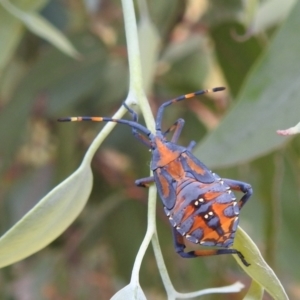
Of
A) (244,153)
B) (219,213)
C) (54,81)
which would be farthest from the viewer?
(54,81)

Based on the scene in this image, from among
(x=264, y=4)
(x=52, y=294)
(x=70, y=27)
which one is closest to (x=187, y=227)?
(x=264, y=4)

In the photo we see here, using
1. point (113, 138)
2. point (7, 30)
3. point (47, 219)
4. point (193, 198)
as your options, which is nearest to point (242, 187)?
point (193, 198)

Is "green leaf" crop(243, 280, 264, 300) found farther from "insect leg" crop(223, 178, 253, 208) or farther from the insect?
"insect leg" crop(223, 178, 253, 208)

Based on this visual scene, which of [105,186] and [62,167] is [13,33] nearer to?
[62,167]

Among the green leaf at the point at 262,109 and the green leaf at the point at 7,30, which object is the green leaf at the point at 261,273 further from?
the green leaf at the point at 7,30

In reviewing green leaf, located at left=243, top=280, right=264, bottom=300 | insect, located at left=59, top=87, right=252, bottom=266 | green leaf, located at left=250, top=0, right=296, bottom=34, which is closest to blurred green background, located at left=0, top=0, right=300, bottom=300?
green leaf, located at left=250, top=0, right=296, bottom=34

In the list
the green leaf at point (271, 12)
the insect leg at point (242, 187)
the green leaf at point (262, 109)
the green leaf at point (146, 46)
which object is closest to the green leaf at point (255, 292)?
the insect leg at point (242, 187)
